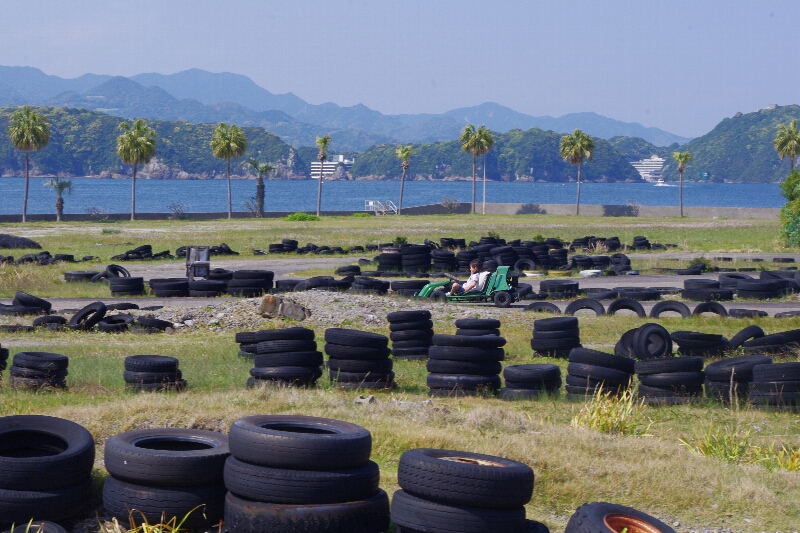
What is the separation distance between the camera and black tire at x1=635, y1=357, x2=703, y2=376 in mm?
13961

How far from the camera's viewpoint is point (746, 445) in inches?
442

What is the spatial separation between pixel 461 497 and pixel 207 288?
2152 cm

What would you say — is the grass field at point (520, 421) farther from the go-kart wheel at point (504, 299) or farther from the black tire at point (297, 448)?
the go-kart wheel at point (504, 299)

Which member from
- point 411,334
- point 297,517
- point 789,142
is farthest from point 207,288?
point 789,142

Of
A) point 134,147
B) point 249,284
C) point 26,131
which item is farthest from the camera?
point 134,147

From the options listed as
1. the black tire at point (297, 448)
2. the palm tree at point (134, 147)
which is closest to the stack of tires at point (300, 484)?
the black tire at point (297, 448)

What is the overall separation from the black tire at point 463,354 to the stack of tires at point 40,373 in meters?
5.63

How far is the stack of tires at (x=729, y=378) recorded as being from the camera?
1405 centimetres

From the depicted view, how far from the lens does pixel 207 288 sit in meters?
27.8

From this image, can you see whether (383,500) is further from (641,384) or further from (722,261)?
(722,261)

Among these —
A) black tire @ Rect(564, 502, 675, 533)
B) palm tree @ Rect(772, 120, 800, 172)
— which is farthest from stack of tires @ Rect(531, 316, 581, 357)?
palm tree @ Rect(772, 120, 800, 172)

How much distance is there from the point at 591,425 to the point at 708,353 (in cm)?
681

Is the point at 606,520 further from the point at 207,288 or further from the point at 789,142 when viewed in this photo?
the point at 789,142

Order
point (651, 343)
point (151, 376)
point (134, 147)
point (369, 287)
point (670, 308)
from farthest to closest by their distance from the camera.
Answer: point (134, 147)
point (369, 287)
point (670, 308)
point (651, 343)
point (151, 376)
